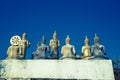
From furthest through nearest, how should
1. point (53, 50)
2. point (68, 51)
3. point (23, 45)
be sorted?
point (53, 50), point (23, 45), point (68, 51)

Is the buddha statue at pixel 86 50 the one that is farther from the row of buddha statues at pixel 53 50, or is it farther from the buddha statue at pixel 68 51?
the buddha statue at pixel 68 51

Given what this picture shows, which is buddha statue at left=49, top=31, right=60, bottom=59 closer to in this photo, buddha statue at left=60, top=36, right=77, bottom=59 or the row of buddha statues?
the row of buddha statues

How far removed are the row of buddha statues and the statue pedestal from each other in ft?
1.98

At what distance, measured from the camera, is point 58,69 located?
10812 mm

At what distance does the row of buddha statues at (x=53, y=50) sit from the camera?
11680 mm

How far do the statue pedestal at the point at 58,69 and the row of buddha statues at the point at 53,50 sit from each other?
1.98 feet

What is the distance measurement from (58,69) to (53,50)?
2161mm

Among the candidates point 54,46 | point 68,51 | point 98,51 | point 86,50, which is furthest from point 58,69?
point 98,51

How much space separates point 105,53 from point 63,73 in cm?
280

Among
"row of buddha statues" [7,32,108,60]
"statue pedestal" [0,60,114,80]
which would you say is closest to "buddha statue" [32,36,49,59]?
"row of buddha statues" [7,32,108,60]

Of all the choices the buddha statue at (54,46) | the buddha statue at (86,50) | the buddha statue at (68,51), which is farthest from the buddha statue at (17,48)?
the buddha statue at (86,50)

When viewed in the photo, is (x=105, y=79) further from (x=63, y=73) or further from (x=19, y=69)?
(x=19, y=69)

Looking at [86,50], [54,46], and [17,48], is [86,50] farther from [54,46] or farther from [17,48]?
[17,48]

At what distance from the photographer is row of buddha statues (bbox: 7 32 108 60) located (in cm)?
1168
